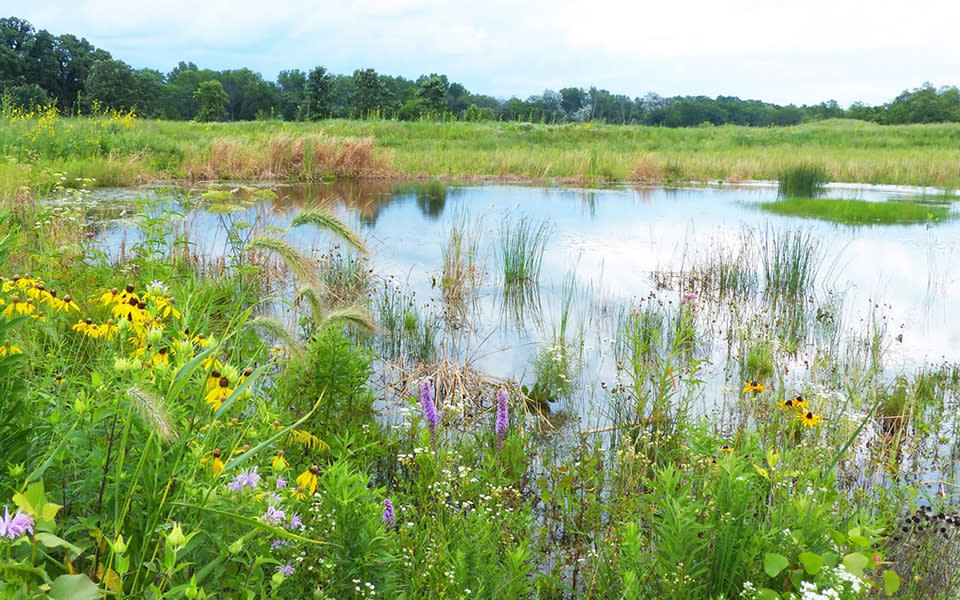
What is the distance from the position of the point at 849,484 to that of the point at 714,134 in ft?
94.0

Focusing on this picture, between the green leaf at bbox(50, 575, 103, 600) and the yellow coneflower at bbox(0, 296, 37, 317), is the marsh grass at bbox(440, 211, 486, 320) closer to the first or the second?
the yellow coneflower at bbox(0, 296, 37, 317)

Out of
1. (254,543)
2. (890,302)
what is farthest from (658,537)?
(890,302)

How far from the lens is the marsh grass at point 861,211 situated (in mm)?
10188

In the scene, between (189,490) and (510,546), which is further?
(510,546)

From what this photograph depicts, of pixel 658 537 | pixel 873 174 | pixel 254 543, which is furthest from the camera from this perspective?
pixel 873 174

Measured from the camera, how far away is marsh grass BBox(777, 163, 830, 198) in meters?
13.4

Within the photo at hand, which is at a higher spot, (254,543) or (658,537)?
(254,543)

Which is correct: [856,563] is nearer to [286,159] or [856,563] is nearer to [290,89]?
[286,159]

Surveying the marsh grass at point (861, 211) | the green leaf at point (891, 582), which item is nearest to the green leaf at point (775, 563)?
the green leaf at point (891, 582)

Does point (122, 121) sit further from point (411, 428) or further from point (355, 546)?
point (355, 546)

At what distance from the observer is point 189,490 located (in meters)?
1.23

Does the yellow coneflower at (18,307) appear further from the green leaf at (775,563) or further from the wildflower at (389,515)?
the green leaf at (775,563)

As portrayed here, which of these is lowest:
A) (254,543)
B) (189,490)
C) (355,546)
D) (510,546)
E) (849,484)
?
(849,484)

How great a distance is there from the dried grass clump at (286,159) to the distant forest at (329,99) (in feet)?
54.6
